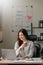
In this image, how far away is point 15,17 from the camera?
452cm

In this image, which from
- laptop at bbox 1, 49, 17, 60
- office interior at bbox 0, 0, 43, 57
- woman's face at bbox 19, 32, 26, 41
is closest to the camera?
laptop at bbox 1, 49, 17, 60

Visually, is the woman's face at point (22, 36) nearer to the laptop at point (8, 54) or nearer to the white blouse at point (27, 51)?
the white blouse at point (27, 51)

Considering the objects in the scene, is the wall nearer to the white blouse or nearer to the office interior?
the office interior

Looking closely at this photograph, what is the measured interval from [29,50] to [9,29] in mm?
1164

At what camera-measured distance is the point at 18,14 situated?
452cm

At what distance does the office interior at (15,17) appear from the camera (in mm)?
4509

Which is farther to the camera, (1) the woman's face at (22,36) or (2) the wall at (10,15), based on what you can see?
(2) the wall at (10,15)

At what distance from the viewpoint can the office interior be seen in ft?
14.8

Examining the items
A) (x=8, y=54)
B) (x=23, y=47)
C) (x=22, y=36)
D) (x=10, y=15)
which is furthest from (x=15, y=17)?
(x=8, y=54)

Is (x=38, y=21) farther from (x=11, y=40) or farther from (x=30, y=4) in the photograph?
(x=11, y=40)

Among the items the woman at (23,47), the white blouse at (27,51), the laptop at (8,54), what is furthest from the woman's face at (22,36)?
the laptop at (8,54)

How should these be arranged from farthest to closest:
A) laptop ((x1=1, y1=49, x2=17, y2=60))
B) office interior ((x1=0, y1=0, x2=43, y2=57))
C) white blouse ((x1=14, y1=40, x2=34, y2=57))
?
office interior ((x1=0, y1=0, x2=43, y2=57))
white blouse ((x1=14, y1=40, x2=34, y2=57))
laptop ((x1=1, y1=49, x2=17, y2=60))

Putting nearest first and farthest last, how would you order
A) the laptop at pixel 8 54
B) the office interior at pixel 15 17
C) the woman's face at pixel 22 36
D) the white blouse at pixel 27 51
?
the laptop at pixel 8 54, the white blouse at pixel 27 51, the woman's face at pixel 22 36, the office interior at pixel 15 17

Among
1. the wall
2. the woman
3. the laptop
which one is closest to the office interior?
the wall
